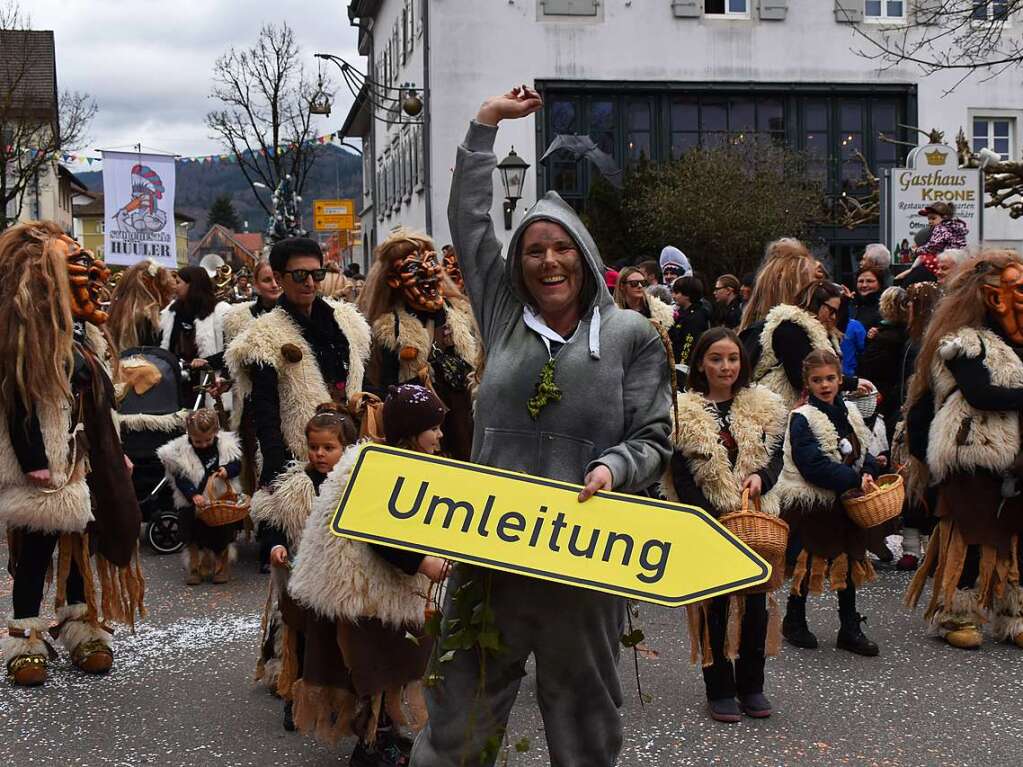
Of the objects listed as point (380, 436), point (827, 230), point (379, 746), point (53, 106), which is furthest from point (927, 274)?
point (53, 106)

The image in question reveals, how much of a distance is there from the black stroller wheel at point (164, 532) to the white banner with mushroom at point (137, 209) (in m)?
6.83

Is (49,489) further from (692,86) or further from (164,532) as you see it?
(692,86)

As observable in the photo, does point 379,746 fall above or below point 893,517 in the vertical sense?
below

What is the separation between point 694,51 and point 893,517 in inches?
1036

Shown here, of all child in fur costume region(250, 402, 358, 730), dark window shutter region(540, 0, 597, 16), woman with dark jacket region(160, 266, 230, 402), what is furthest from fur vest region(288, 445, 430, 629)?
dark window shutter region(540, 0, 597, 16)

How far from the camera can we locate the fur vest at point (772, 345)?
22.8ft

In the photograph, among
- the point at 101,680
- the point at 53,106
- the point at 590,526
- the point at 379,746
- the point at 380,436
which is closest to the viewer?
the point at 590,526

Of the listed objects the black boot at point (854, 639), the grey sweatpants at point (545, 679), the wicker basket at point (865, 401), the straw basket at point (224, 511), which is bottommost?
the black boot at point (854, 639)

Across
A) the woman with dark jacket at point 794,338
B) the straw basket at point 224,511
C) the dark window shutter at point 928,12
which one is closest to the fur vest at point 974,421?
the woman with dark jacket at point 794,338

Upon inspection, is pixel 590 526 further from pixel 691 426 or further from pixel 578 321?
pixel 691 426

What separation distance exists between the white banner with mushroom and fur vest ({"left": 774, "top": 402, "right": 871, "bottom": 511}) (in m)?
10.7

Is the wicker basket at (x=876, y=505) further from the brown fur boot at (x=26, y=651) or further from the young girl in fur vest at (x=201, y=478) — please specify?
the young girl in fur vest at (x=201, y=478)

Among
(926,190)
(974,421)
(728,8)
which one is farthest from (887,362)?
(728,8)

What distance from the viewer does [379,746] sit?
457 centimetres
